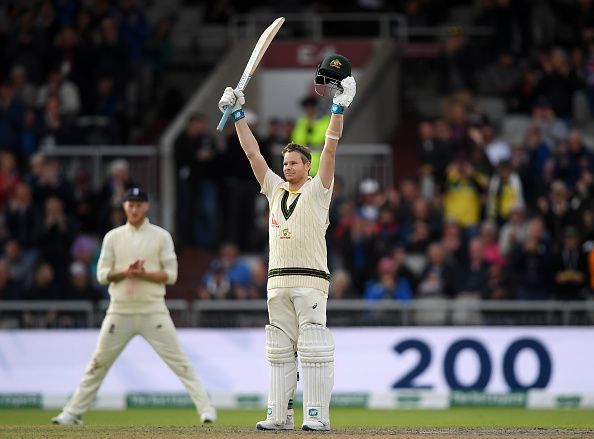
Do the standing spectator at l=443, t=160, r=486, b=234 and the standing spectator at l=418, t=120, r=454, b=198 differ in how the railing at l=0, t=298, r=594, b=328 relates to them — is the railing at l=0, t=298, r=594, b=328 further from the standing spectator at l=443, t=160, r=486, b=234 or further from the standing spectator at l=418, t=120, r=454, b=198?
the standing spectator at l=418, t=120, r=454, b=198

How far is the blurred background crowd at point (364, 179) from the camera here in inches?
824

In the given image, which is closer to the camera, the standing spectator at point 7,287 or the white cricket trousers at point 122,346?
the white cricket trousers at point 122,346

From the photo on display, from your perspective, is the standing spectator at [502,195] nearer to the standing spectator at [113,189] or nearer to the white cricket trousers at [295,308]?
the standing spectator at [113,189]

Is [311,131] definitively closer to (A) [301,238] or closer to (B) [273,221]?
(B) [273,221]

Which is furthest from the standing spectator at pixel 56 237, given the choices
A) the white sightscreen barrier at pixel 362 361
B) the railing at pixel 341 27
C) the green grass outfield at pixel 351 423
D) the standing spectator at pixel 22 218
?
the railing at pixel 341 27

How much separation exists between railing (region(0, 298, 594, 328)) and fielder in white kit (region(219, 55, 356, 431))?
7739 mm

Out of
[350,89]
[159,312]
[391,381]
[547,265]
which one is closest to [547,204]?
[547,265]

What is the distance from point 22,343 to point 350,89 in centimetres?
903

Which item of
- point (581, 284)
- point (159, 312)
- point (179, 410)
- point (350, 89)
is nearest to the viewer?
point (350, 89)

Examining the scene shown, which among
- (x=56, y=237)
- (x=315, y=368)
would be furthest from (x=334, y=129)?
(x=56, y=237)

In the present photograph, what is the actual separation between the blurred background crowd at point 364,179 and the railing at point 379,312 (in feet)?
1.10

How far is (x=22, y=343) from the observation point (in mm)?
19641

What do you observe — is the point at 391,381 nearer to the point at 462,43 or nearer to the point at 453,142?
the point at 453,142

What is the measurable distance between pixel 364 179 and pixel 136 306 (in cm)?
914
